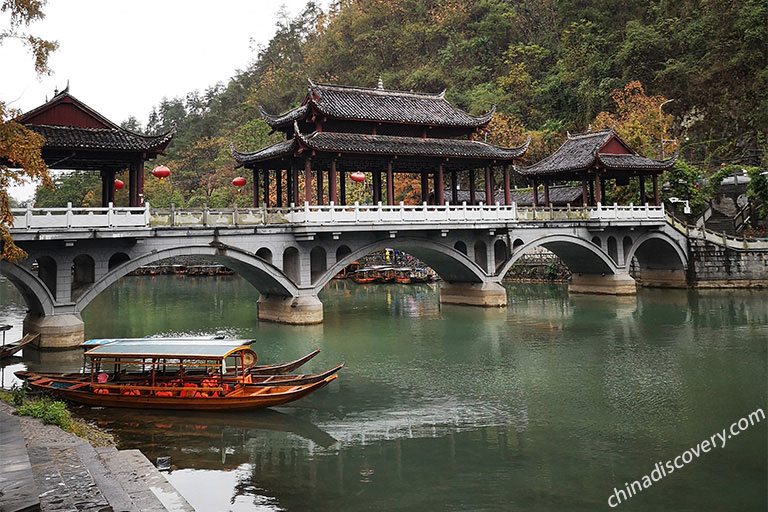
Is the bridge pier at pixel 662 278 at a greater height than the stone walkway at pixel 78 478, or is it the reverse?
the bridge pier at pixel 662 278

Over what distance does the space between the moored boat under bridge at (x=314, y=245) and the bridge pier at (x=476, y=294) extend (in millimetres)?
82

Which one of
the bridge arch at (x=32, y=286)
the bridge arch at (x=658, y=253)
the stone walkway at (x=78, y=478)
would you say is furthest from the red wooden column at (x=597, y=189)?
the stone walkway at (x=78, y=478)

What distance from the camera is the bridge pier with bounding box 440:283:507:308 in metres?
35.7

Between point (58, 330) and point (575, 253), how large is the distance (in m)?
30.8

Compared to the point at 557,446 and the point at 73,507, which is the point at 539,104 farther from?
the point at 73,507

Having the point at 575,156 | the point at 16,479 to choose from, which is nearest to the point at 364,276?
the point at 575,156

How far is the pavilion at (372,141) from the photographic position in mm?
30172

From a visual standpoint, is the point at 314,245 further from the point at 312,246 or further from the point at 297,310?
the point at 297,310

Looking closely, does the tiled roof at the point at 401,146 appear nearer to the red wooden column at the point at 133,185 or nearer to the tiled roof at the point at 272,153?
the tiled roof at the point at 272,153

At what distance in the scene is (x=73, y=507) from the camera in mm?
8352

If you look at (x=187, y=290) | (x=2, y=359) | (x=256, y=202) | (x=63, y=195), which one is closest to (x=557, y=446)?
(x=2, y=359)

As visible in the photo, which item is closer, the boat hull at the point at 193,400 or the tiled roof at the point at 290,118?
the boat hull at the point at 193,400

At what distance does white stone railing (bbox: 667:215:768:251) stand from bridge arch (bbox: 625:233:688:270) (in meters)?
1.16

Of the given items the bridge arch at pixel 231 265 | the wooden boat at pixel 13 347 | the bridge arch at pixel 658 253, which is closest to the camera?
the wooden boat at pixel 13 347
